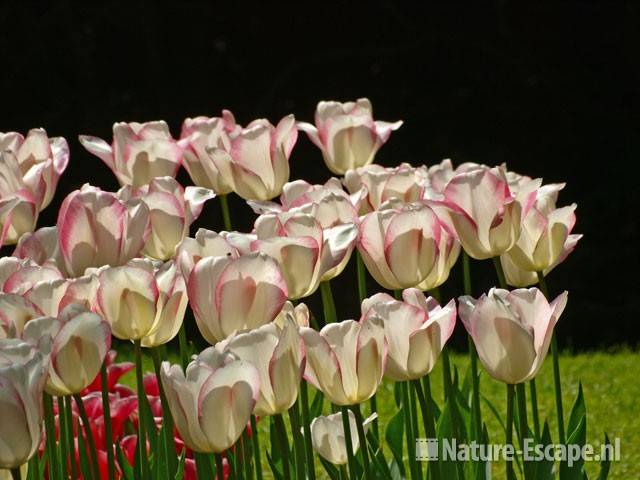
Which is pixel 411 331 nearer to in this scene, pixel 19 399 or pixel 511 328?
pixel 511 328

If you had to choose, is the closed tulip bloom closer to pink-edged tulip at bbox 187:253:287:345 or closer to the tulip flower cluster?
the tulip flower cluster

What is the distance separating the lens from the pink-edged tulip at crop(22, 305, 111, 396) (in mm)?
1131

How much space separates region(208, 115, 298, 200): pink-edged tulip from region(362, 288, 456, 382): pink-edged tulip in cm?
49

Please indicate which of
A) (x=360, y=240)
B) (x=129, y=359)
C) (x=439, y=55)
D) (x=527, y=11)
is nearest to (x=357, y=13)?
(x=439, y=55)

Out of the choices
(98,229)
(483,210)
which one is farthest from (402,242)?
(98,229)

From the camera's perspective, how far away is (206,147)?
68.1 inches

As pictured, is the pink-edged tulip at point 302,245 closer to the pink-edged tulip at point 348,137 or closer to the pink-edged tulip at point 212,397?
the pink-edged tulip at point 212,397

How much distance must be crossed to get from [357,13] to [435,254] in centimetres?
427

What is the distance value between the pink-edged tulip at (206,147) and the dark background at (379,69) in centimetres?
356

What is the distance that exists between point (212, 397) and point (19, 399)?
6.4 inches

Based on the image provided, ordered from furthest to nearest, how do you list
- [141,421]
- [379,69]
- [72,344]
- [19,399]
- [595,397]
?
[379,69] → [595,397] → [141,421] → [72,344] → [19,399]

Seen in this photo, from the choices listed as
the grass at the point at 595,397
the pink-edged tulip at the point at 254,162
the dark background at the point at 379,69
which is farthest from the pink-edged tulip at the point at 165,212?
the dark background at the point at 379,69

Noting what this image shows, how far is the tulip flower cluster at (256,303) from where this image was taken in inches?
43.6

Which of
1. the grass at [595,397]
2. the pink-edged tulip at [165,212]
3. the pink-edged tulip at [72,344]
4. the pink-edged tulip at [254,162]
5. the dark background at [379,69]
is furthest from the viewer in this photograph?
the dark background at [379,69]
